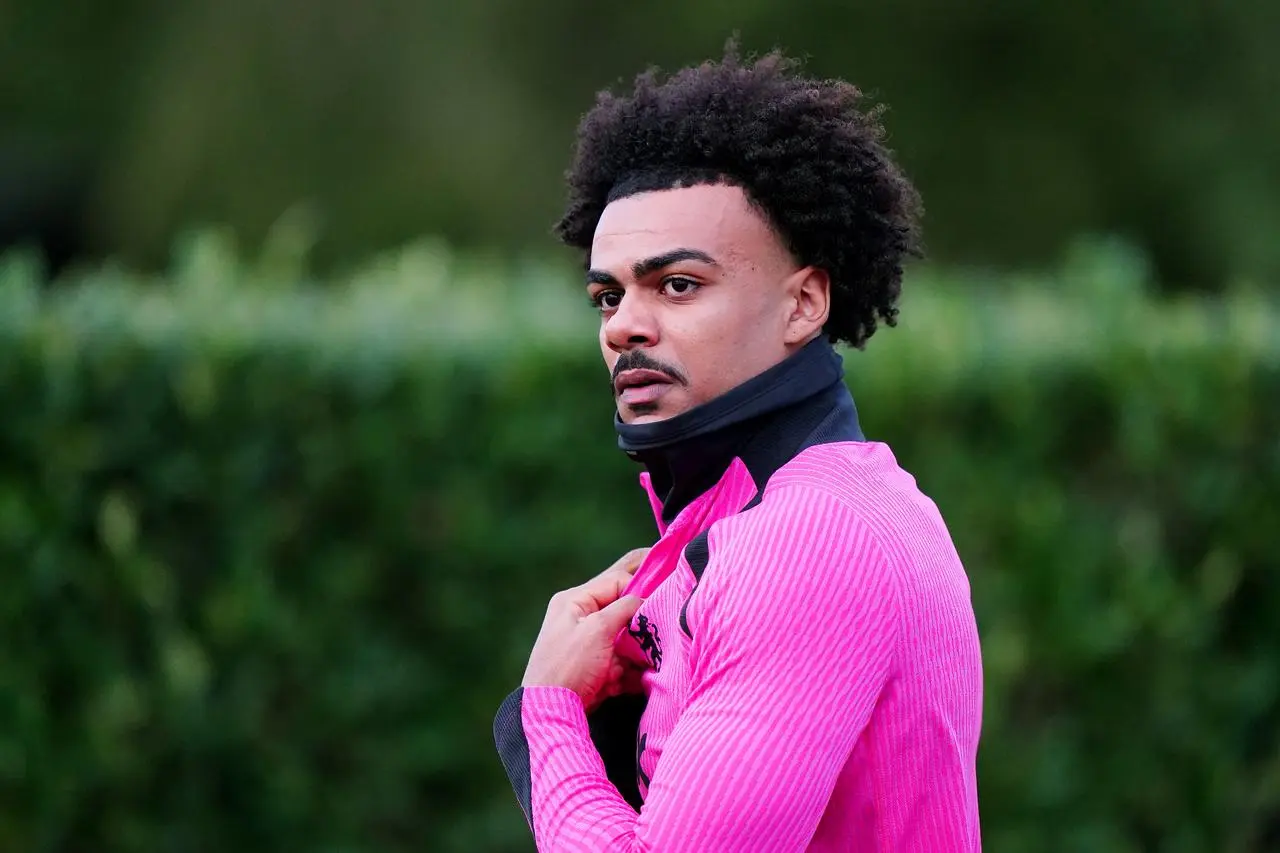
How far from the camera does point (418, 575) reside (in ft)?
17.9

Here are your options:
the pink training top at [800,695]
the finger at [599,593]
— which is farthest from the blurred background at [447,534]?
the pink training top at [800,695]

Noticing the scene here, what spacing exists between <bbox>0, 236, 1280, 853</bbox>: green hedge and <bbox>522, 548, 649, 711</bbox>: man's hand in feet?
10.0

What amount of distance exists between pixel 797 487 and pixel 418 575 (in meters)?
3.52

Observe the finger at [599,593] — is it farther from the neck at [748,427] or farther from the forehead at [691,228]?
the forehead at [691,228]

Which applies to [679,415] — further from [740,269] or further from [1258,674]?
[1258,674]

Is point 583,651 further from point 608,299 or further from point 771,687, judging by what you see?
point 608,299

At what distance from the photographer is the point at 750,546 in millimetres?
2018

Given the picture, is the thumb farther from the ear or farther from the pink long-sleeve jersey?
the ear

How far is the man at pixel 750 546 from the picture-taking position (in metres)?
1.95

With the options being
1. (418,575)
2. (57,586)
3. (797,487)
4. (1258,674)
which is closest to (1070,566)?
(1258,674)

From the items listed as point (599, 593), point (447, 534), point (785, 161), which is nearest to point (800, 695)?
point (599, 593)

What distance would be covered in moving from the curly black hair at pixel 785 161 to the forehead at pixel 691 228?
0.07 ft

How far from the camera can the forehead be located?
2.26 metres

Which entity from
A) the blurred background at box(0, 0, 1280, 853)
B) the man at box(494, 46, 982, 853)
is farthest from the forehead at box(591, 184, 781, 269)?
the blurred background at box(0, 0, 1280, 853)
